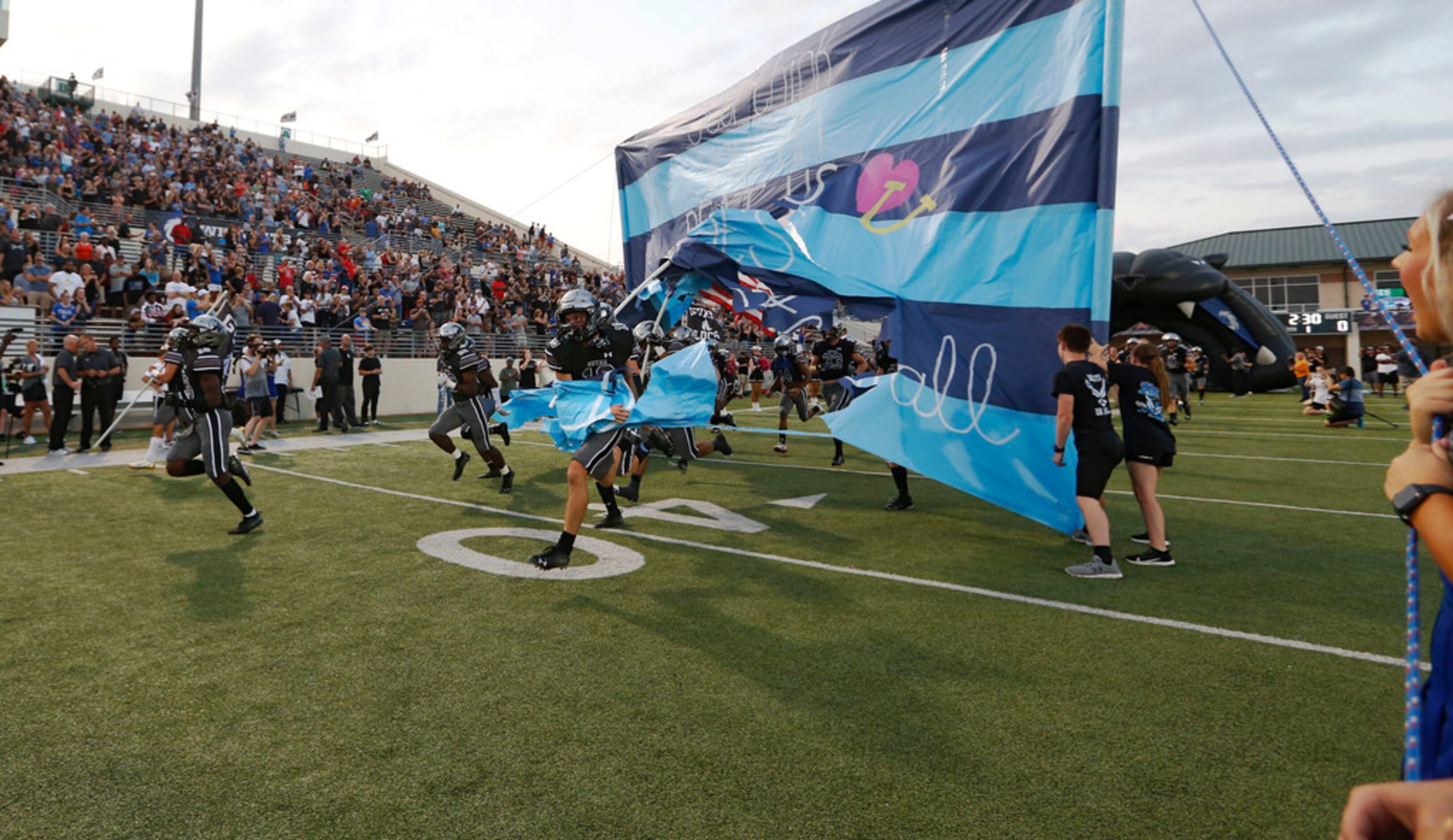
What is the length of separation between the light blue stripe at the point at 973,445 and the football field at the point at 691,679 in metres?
0.45

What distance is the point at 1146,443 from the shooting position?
240 inches

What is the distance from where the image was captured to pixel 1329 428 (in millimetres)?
17234

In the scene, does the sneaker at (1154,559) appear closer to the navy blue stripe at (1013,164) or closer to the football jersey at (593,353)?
the navy blue stripe at (1013,164)

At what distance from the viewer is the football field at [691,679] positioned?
2.83 m

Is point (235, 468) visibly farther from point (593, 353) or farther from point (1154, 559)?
point (1154, 559)

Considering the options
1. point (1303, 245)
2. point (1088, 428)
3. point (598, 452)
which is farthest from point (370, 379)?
point (1303, 245)

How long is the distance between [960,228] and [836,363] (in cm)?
441

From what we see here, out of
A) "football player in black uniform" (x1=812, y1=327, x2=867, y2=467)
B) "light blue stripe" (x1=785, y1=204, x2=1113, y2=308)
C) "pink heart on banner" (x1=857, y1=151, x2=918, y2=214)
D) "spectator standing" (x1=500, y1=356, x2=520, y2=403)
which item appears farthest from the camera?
"spectator standing" (x1=500, y1=356, x2=520, y2=403)

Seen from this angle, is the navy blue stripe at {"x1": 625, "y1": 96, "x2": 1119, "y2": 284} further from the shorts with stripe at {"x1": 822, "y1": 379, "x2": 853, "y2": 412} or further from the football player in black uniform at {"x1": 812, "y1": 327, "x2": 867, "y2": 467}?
the football player in black uniform at {"x1": 812, "y1": 327, "x2": 867, "y2": 467}

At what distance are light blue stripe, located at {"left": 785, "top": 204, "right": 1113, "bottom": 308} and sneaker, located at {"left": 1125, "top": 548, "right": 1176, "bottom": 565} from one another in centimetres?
193

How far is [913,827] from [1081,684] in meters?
1.60

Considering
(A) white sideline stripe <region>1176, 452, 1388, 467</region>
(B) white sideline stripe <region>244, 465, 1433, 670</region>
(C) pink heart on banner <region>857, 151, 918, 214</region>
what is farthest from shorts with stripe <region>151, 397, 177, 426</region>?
(A) white sideline stripe <region>1176, 452, 1388, 467</region>

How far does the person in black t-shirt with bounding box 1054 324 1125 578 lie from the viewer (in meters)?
5.81

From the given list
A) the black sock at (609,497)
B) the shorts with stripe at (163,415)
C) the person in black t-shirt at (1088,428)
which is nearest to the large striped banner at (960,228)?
the person in black t-shirt at (1088,428)
